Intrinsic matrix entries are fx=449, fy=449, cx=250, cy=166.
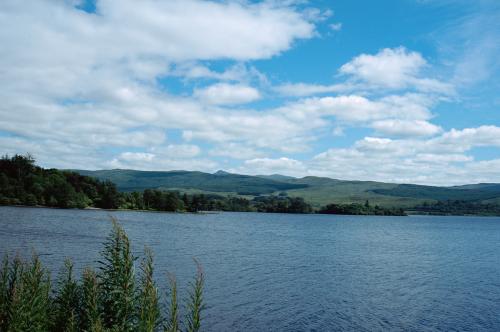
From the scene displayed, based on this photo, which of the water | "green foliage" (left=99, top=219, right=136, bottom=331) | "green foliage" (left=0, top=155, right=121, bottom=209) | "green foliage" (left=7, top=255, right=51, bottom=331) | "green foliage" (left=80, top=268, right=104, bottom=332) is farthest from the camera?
"green foliage" (left=0, top=155, right=121, bottom=209)

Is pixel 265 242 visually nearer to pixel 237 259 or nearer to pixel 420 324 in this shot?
pixel 237 259

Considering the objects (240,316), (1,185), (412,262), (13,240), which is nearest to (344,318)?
(240,316)

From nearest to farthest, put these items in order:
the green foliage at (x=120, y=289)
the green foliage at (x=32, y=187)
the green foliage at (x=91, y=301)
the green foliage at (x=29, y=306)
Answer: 1. the green foliage at (x=29, y=306)
2. the green foliage at (x=91, y=301)
3. the green foliage at (x=120, y=289)
4. the green foliage at (x=32, y=187)

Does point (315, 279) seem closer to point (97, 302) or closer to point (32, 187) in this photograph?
point (97, 302)

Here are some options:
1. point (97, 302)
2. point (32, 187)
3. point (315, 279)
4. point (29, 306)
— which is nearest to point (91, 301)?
point (97, 302)

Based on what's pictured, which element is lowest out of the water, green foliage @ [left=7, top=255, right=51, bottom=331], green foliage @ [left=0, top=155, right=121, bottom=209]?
the water

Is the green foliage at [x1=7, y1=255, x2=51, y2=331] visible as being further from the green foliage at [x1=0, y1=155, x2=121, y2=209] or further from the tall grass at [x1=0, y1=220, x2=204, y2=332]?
the green foliage at [x1=0, y1=155, x2=121, y2=209]

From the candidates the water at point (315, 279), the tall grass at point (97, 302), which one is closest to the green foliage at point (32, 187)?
the water at point (315, 279)

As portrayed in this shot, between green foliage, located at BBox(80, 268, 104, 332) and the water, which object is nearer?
green foliage, located at BBox(80, 268, 104, 332)

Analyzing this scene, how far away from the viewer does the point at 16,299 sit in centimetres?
1911

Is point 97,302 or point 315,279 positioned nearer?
point 97,302

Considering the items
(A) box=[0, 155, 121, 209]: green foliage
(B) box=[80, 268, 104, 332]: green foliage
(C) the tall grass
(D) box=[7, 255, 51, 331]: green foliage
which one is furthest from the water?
(A) box=[0, 155, 121, 209]: green foliage

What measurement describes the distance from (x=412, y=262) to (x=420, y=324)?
146ft

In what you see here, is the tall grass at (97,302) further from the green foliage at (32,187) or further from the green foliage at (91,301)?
the green foliage at (32,187)
